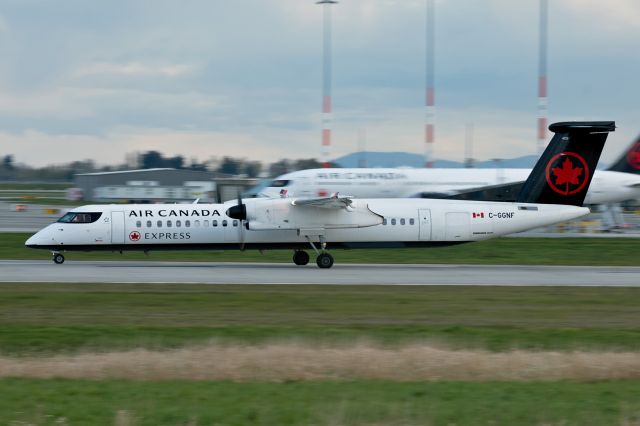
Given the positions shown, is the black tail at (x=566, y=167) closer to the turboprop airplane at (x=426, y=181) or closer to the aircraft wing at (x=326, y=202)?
the aircraft wing at (x=326, y=202)

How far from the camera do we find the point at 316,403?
34.4ft

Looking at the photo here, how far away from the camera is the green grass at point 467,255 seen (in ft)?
117

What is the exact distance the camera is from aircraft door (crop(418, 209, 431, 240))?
30.9 meters

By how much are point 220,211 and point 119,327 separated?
13244 millimetres

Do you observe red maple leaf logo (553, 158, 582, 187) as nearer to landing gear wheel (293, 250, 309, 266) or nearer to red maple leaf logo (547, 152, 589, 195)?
red maple leaf logo (547, 152, 589, 195)

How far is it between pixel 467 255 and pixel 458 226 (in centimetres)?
731

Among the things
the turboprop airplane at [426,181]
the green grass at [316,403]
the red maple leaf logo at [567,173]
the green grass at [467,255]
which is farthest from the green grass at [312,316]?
the turboprop airplane at [426,181]

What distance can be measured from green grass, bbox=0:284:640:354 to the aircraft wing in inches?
223

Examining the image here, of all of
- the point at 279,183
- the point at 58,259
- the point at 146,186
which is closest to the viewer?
the point at 58,259

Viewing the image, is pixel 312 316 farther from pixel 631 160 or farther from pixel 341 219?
pixel 631 160

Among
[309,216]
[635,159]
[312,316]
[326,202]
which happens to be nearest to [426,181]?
[635,159]

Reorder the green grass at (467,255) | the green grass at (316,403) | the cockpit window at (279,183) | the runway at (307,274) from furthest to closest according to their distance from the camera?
the cockpit window at (279,183)
the green grass at (467,255)
the runway at (307,274)
the green grass at (316,403)

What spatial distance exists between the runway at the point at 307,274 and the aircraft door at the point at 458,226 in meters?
1.33

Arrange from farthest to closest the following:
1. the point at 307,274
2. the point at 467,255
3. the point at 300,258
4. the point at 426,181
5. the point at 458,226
→ the point at 426,181 → the point at 467,255 → the point at 300,258 → the point at 458,226 → the point at 307,274
